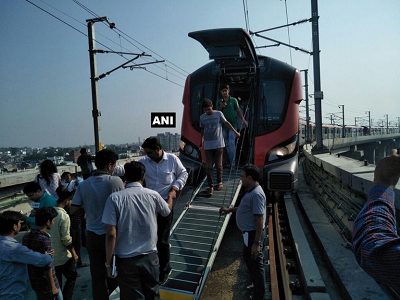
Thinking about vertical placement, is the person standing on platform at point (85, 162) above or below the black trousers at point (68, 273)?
above

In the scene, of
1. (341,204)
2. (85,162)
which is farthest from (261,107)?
(85,162)

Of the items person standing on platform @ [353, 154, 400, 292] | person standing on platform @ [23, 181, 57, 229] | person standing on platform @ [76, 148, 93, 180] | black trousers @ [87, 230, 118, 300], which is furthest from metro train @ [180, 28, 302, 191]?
person standing on platform @ [353, 154, 400, 292]

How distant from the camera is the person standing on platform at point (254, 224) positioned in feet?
11.2

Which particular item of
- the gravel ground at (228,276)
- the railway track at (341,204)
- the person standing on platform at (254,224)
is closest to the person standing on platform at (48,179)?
the gravel ground at (228,276)

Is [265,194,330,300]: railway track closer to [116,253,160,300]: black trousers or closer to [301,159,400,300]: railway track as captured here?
[301,159,400,300]: railway track

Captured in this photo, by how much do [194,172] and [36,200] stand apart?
3.61 meters

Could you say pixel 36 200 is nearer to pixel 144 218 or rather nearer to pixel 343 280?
pixel 144 218

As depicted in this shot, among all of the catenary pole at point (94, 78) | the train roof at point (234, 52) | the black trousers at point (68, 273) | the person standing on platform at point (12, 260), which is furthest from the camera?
the catenary pole at point (94, 78)

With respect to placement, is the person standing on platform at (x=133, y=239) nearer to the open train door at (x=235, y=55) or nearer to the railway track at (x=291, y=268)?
the railway track at (x=291, y=268)

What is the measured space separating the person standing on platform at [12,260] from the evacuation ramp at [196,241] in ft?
4.73

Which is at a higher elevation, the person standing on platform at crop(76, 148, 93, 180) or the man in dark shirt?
the person standing on platform at crop(76, 148, 93, 180)

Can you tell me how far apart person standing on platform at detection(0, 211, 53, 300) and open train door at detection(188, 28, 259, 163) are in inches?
168

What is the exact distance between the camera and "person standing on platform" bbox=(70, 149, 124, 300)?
313 cm

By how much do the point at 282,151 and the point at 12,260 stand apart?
542 centimetres
